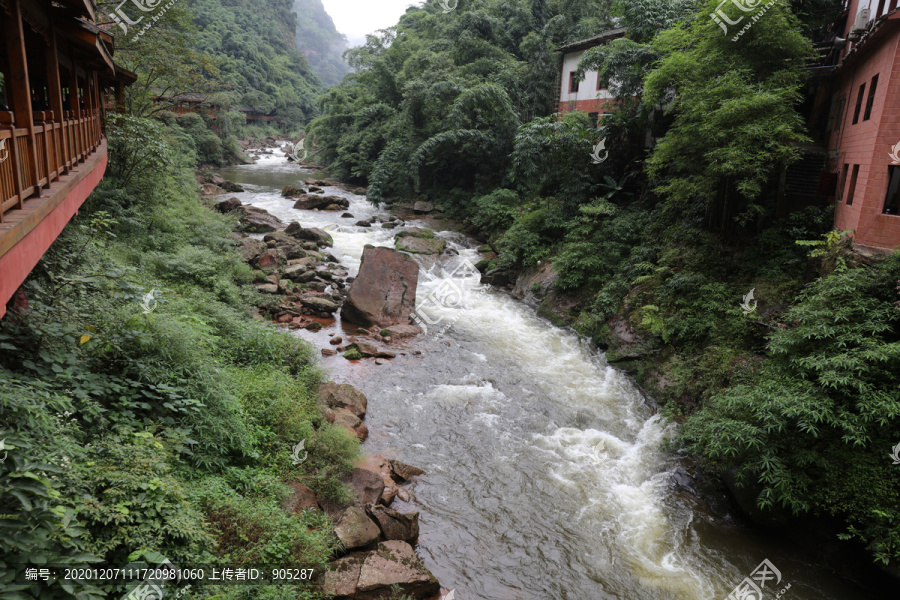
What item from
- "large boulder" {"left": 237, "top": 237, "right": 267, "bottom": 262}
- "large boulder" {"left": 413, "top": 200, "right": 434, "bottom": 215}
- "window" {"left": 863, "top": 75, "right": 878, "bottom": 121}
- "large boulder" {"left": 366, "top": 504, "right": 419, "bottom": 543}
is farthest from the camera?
"large boulder" {"left": 413, "top": 200, "right": 434, "bottom": 215}

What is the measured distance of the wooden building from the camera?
191 inches

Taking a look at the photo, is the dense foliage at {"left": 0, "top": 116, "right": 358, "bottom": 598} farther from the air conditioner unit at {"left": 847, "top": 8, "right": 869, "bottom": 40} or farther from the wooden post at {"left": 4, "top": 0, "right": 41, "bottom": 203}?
the air conditioner unit at {"left": 847, "top": 8, "right": 869, "bottom": 40}

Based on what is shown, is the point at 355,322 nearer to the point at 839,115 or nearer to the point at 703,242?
the point at 703,242

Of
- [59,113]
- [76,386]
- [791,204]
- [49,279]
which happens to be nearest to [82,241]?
[49,279]

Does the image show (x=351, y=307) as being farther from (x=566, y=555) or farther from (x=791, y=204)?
(x=791, y=204)

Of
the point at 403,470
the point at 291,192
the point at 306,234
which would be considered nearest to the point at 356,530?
the point at 403,470

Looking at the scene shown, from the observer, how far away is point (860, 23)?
42.4 feet

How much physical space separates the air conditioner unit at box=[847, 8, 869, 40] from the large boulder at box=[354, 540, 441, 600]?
16047mm

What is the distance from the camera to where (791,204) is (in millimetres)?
14312

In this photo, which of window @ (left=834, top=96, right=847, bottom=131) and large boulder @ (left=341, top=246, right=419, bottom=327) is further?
large boulder @ (left=341, top=246, right=419, bottom=327)

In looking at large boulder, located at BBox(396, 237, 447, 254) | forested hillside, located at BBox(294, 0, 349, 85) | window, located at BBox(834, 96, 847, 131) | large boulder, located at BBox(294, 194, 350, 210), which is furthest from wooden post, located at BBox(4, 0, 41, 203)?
forested hillside, located at BBox(294, 0, 349, 85)

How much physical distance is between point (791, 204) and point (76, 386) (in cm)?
1713

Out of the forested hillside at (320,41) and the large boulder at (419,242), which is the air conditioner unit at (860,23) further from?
the forested hillside at (320,41)

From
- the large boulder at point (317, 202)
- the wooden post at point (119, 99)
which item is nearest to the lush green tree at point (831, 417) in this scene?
the wooden post at point (119, 99)
